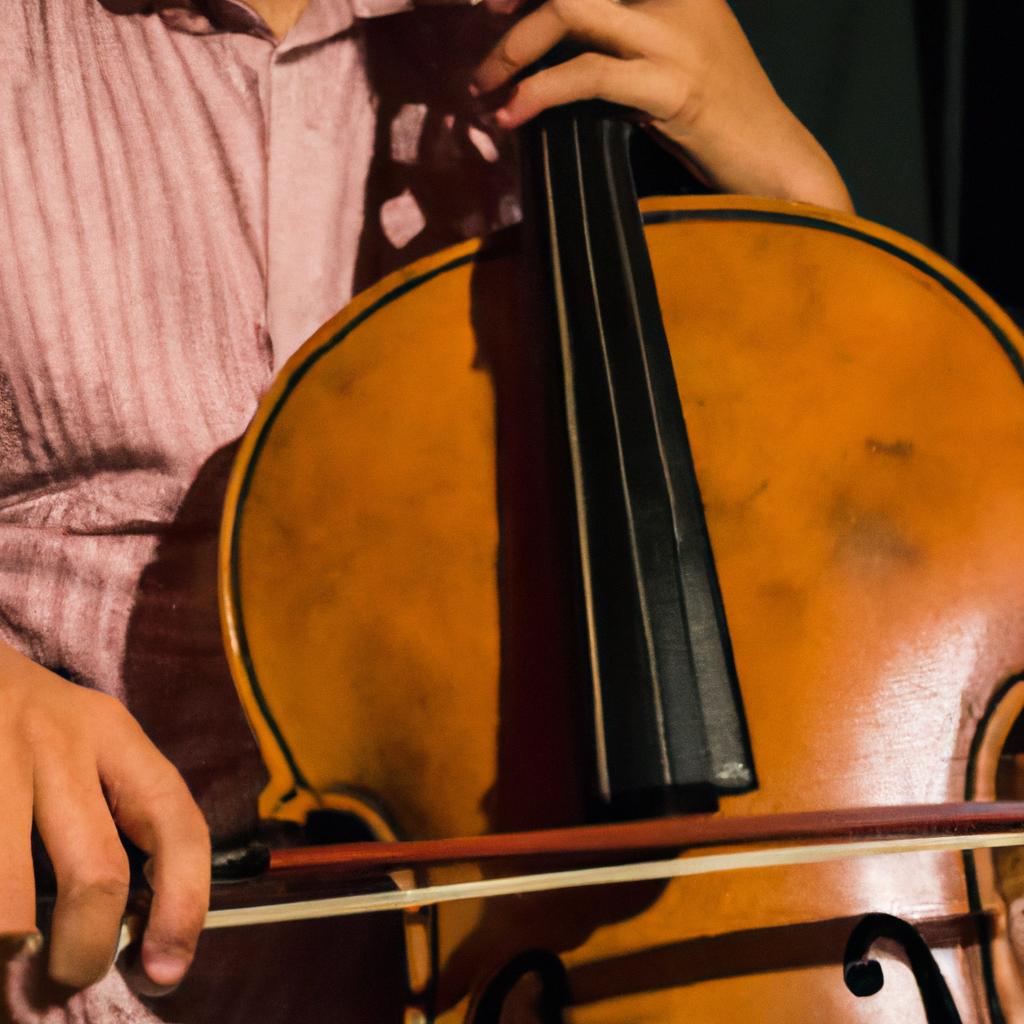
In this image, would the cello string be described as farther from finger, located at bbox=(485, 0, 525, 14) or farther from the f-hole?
finger, located at bbox=(485, 0, 525, 14)

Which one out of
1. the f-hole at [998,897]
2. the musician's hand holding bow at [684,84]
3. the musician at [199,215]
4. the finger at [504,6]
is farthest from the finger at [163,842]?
the finger at [504,6]

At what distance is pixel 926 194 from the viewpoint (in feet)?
2.36

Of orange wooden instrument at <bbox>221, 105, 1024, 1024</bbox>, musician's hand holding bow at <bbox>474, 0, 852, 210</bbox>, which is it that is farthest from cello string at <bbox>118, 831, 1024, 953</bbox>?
musician's hand holding bow at <bbox>474, 0, 852, 210</bbox>

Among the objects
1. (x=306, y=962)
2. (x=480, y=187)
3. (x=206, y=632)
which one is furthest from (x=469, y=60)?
(x=306, y=962)

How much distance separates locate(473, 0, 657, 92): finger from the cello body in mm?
117

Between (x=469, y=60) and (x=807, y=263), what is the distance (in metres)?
0.29

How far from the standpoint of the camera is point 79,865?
0.91 ft

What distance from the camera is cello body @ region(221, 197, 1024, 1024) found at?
33 centimetres

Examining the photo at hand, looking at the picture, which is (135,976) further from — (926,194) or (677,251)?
(926,194)

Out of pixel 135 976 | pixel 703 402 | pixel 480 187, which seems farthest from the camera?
pixel 480 187

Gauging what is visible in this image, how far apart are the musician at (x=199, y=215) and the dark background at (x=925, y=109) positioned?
79 mm

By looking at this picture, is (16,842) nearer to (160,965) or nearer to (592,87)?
(160,965)

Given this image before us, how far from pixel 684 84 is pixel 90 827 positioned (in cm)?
48

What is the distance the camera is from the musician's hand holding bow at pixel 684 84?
52cm
